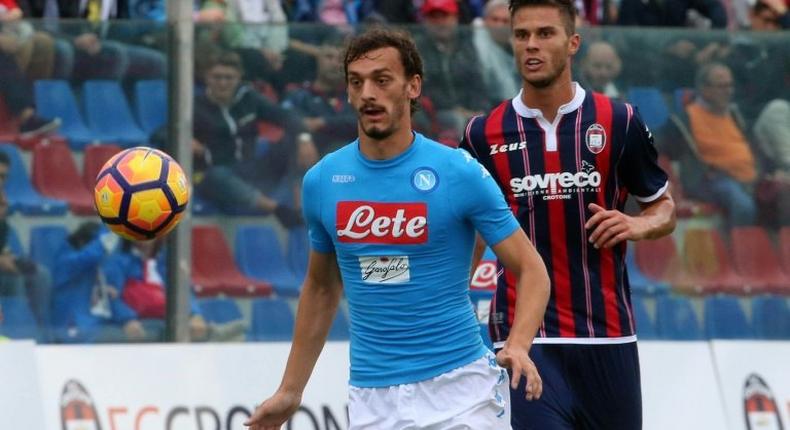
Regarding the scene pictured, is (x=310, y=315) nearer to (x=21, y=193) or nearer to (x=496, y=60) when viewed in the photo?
(x=21, y=193)

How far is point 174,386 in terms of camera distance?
911cm

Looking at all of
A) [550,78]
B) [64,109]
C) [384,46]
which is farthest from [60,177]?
[384,46]

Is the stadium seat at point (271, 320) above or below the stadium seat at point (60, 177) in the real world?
below

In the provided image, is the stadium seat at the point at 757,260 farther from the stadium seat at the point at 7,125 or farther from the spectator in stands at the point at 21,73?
the stadium seat at the point at 7,125

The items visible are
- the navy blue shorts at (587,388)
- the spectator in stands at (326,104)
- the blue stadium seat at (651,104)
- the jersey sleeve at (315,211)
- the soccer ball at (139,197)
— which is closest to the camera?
the jersey sleeve at (315,211)

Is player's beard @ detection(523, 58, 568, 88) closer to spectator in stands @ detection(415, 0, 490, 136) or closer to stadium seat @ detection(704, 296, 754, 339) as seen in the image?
spectator in stands @ detection(415, 0, 490, 136)

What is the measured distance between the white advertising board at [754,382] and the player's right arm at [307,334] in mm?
4744

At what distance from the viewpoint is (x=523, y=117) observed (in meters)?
6.21

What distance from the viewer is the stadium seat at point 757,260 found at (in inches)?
412

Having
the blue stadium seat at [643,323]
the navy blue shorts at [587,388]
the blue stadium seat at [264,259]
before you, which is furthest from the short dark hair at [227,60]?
the navy blue shorts at [587,388]

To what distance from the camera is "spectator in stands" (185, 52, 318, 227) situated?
9.97m

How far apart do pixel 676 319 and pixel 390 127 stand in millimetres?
5563

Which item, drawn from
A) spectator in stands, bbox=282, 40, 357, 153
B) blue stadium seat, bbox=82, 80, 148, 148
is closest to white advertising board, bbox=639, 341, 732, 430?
spectator in stands, bbox=282, 40, 357, 153

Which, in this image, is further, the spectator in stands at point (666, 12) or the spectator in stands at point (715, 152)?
the spectator in stands at point (666, 12)
